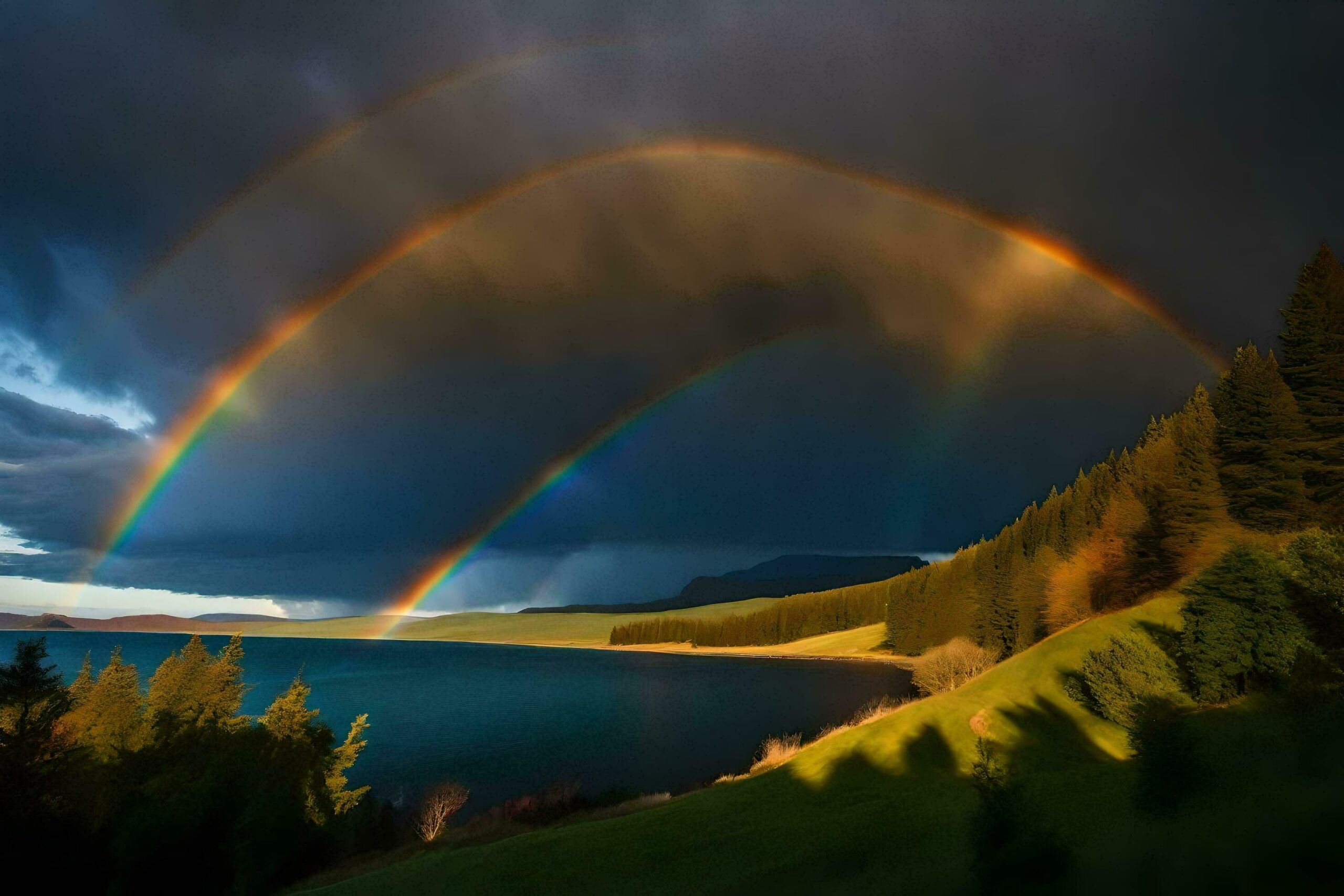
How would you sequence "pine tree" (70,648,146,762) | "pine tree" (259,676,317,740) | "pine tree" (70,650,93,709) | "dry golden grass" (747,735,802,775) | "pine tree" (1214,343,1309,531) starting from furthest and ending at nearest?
"pine tree" (70,650,93,709) < "pine tree" (70,648,146,762) < "pine tree" (1214,343,1309,531) < "dry golden grass" (747,735,802,775) < "pine tree" (259,676,317,740)

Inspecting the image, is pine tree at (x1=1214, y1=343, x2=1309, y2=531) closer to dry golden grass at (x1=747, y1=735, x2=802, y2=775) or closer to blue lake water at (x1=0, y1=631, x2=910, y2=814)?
dry golden grass at (x1=747, y1=735, x2=802, y2=775)

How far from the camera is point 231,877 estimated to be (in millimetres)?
40719

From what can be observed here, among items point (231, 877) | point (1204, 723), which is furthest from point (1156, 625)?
point (231, 877)

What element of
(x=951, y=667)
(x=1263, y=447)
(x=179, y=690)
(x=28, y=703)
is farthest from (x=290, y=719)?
(x=1263, y=447)

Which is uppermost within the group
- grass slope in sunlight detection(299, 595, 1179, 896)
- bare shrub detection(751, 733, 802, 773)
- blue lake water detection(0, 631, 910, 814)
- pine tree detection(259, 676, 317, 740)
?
pine tree detection(259, 676, 317, 740)

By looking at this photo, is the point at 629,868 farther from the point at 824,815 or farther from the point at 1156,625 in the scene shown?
the point at 1156,625

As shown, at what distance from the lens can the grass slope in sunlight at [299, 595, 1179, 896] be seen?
2402cm

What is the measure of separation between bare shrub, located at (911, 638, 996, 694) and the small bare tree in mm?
52140

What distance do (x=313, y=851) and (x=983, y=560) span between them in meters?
123

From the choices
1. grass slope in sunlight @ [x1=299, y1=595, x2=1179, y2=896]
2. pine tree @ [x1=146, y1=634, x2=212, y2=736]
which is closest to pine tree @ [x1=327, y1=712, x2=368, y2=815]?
grass slope in sunlight @ [x1=299, y1=595, x2=1179, y2=896]

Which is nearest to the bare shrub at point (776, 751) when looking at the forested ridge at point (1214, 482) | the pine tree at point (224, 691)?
the forested ridge at point (1214, 482)

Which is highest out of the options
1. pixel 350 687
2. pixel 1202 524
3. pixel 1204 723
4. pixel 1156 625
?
pixel 1202 524

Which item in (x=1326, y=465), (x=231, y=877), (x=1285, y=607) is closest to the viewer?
(x=1285, y=607)

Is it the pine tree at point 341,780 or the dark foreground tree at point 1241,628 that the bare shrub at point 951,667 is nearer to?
the dark foreground tree at point 1241,628
